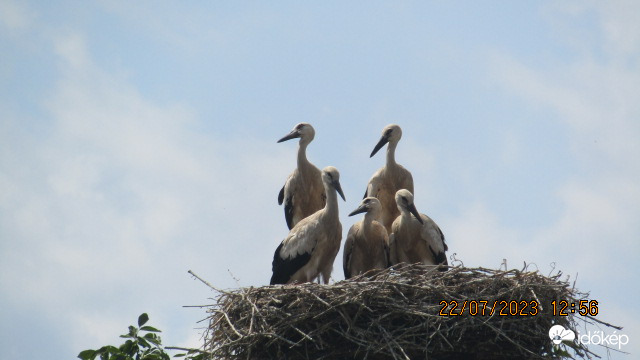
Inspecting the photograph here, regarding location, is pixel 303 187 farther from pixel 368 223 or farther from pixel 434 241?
pixel 434 241

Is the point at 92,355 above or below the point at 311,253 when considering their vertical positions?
below

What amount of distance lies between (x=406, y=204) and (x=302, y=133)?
1.96 metres

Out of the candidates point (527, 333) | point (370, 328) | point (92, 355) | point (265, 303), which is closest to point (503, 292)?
point (527, 333)

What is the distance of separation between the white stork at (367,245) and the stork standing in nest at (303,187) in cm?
152

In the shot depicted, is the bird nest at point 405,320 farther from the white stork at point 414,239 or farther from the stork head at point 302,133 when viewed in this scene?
the stork head at point 302,133

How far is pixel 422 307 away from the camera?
27.8 feet

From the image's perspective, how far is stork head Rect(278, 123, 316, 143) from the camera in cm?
1202

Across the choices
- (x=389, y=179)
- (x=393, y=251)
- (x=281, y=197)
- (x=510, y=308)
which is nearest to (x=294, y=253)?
(x=393, y=251)

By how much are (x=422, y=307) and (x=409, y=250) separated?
6.68 ft

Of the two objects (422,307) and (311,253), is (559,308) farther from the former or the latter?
(311,253)

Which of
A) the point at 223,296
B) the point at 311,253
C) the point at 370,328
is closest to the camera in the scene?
the point at 370,328

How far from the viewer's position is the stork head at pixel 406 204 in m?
10.4

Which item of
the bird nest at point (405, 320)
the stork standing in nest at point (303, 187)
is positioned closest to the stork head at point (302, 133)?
the stork standing in nest at point (303, 187)

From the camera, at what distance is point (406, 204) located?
34.2 feet
